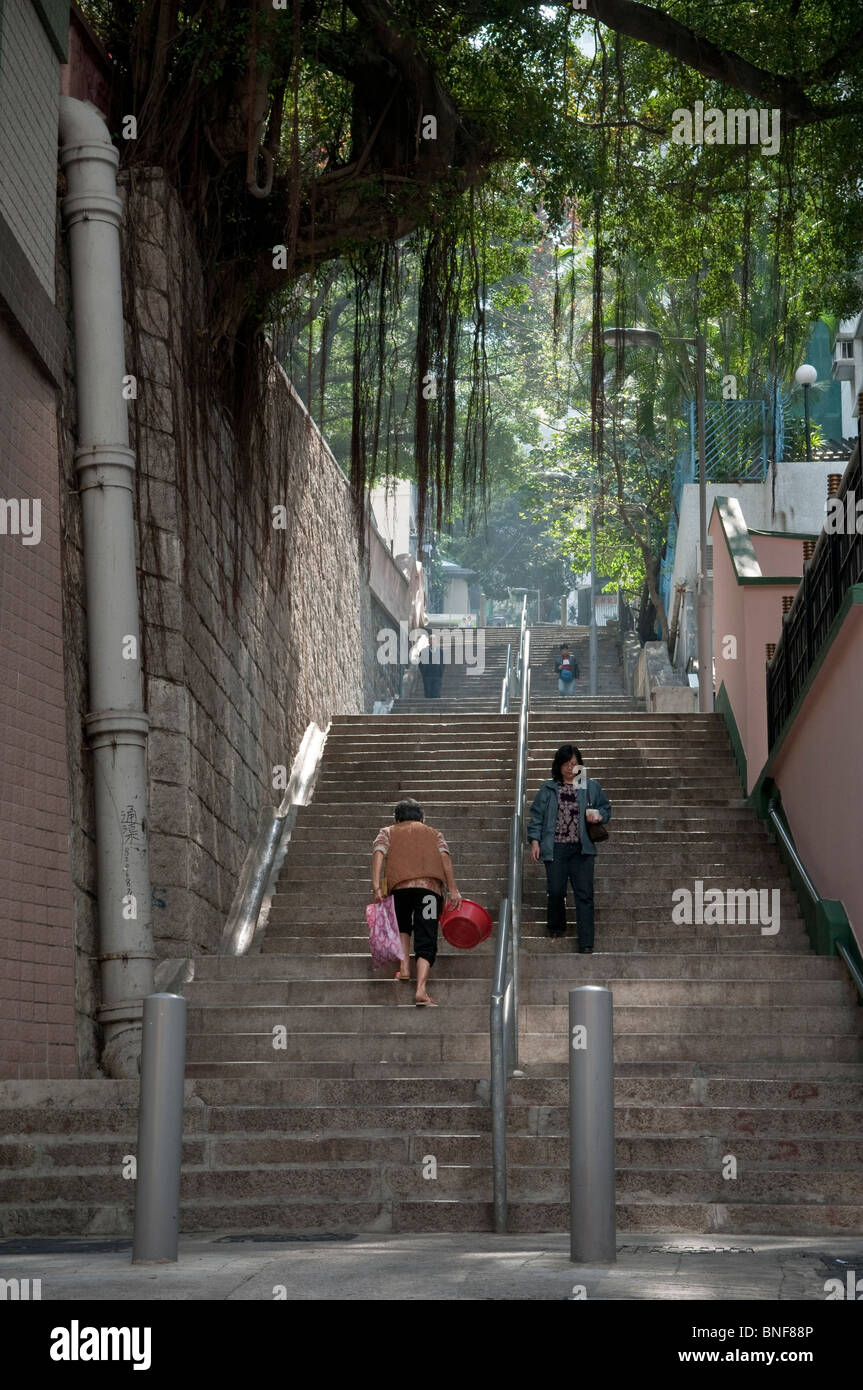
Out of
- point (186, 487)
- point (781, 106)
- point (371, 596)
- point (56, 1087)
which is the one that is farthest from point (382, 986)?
point (371, 596)

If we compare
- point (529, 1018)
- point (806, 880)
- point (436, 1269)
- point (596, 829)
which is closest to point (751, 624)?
point (806, 880)

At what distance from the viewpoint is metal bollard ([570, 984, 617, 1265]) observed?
5398 mm

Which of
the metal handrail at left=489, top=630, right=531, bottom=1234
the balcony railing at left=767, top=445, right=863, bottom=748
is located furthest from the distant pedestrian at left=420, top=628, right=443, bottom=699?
the metal handrail at left=489, top=630, right=531, bottom=1234

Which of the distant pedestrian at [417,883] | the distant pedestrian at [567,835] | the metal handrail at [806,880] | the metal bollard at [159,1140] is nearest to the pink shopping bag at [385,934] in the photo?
the distant pedestrian at [417,883]

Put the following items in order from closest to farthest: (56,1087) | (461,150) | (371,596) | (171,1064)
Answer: (171,1064) → (56,1087) → (461,150) → (371,596)

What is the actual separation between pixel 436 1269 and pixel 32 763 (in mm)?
3935

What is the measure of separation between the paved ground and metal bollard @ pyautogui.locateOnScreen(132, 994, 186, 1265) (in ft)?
0.32

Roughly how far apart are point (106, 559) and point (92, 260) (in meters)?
1.66

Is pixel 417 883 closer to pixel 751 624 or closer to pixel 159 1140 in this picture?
pixel 159 1140

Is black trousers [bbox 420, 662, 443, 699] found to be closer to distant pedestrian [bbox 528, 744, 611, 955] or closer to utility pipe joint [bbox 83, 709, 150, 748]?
distant pedestrian [bbox 528, 744, 611, 955]

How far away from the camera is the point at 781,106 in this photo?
33.8 feet

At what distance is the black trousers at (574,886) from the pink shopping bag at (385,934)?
129 centimetres

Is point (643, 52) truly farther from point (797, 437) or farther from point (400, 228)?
point (797, 437)

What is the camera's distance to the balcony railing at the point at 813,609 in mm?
9516
